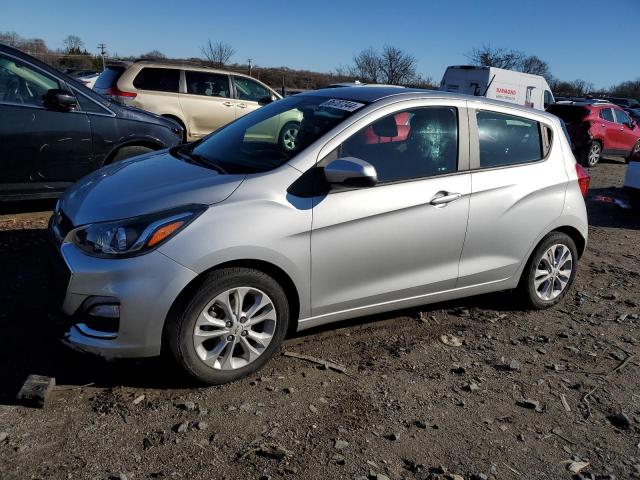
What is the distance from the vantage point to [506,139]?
438 centimetres

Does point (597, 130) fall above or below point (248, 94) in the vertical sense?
below

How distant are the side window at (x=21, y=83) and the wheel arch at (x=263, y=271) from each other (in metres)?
3.82

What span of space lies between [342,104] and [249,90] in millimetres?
8926

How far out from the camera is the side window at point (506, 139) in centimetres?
422

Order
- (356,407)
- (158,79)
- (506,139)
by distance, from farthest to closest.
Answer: (158,79), (506,139), (356,407)

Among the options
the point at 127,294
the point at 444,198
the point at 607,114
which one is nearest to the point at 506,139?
the point at 444,198

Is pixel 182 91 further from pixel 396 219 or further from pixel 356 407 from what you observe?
pixel 356 407

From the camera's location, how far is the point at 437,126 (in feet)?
13.2

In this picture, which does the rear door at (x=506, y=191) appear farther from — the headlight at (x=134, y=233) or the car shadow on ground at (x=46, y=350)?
the headlight at (x=134, y=233)

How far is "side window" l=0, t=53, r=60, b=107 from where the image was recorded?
5652mm

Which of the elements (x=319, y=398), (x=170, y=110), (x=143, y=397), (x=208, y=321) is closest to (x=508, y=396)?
(x=319, y=398)

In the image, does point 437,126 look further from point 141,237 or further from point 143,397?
point 143,397

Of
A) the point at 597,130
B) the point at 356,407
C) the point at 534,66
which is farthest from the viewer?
the point at 534,66

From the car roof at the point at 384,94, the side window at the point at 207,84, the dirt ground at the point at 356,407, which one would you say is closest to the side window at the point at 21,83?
the dirt ground at the point at 356,407
